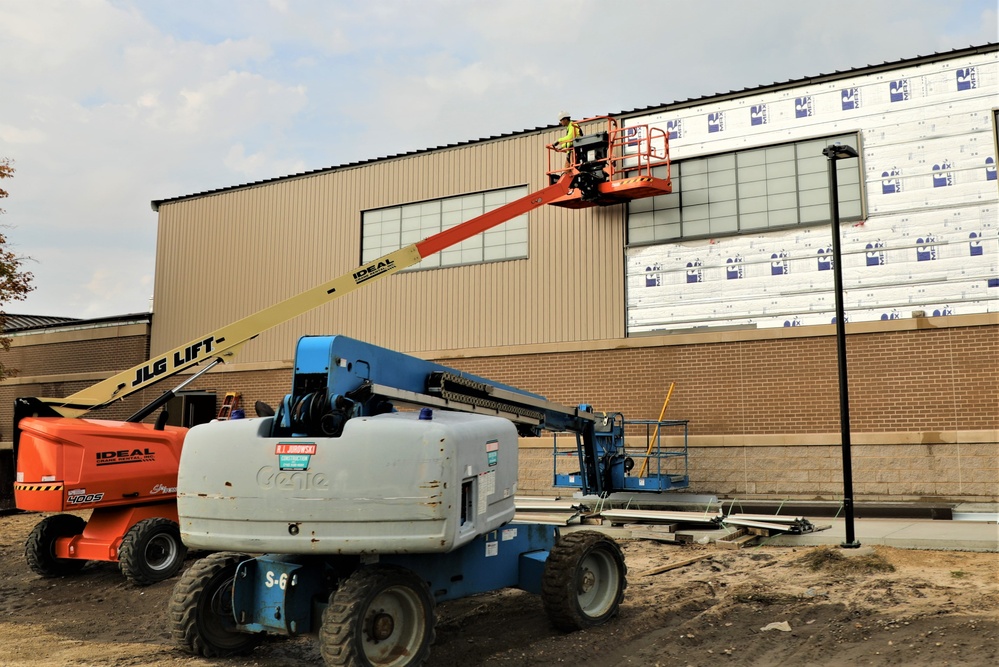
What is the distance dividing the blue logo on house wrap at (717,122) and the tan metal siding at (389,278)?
2.82 meters

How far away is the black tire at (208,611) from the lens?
760 cm

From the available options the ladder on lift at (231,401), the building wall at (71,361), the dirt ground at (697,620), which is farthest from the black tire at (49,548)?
the building wall at (71,361)

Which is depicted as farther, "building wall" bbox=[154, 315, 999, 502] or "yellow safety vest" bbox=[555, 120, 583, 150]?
"yellow safety vest" bbox=[555, 120, 583, 150]

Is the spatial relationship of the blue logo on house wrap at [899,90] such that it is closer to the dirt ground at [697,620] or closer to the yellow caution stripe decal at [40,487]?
the dirt ground at [697,620]

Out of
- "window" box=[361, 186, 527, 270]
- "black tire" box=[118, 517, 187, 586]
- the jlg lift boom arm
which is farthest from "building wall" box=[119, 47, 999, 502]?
"black tire" box=[118, 517, 187, 586]

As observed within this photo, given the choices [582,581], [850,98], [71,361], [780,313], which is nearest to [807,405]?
[780,313]

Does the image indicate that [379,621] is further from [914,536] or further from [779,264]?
[779,264]

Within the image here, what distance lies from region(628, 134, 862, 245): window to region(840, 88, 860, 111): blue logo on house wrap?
610 mm

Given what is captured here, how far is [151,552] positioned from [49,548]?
1895 mm

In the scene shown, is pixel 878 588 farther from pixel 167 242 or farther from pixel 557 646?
pixel 167 242

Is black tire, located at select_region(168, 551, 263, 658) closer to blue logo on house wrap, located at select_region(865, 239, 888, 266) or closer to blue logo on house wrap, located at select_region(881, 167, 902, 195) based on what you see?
blue logo on house wrap, located at select_region(865, 239, 888, 266)

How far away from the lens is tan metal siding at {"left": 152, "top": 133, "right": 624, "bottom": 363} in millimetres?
19969

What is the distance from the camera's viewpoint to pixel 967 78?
16.5 meters

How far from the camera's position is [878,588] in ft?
31.9
